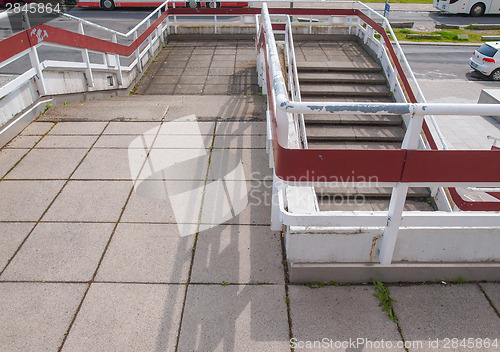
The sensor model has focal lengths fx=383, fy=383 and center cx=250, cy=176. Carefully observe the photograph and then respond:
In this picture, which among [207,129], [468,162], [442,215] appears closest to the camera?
[468,162]

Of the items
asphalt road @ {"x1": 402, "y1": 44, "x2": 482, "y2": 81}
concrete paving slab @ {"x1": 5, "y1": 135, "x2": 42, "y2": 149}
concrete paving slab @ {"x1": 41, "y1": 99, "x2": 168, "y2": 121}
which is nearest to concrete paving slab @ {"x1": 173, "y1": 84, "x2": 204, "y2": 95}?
concrete paving slab @ {"x1": 41, "y1": 99, "x2": 168, "y2": 121}

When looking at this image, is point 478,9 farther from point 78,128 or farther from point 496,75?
point 78,128

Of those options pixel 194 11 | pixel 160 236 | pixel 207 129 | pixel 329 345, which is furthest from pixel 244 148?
pixel 194 11

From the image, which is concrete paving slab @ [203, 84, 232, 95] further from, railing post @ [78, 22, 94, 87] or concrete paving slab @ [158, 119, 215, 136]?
concrete paving slab @ [158, 119, 215, 136]

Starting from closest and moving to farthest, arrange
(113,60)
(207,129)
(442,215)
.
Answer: (442,215)
(207,129)
(113,60)

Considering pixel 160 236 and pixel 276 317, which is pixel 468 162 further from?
pixel 160 236

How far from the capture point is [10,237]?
383cm

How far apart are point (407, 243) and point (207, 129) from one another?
3874mm

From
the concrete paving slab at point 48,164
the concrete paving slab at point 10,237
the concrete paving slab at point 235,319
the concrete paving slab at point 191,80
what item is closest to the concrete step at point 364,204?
the concrete paving slab at point 235,319

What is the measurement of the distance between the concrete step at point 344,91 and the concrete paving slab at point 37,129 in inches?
186

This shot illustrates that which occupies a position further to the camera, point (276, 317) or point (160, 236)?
point (160, 236)

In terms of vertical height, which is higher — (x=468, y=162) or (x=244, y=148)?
(x=468, y=162)

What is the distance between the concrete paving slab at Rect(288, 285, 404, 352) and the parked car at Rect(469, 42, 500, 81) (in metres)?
17.3

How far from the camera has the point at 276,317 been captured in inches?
120
